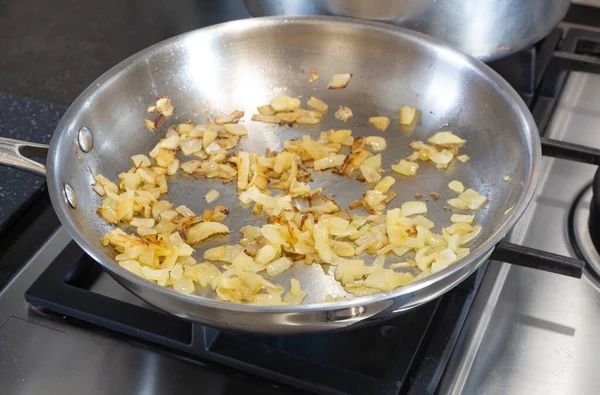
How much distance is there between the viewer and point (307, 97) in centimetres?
90

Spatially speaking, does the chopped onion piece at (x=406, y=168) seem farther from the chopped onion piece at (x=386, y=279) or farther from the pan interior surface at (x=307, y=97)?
the chopped onion piece at (x=386, y=279)

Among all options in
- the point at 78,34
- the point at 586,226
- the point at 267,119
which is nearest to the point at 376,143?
the point at 267,119

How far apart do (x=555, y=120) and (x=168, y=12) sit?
0.60 m

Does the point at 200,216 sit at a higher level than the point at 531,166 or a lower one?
lower

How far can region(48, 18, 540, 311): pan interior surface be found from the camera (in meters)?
0.75

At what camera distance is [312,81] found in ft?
2.97

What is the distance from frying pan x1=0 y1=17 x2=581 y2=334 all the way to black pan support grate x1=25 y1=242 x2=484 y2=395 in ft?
0.16

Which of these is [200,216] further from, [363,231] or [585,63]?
[585,63]

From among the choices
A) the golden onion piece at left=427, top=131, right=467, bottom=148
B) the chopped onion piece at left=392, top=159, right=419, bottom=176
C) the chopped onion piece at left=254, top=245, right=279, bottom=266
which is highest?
the golden onion piece at left=427, top=131, right=467, bottom=148

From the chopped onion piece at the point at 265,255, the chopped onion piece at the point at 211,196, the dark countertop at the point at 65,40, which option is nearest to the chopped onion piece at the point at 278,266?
the chopped onion piece at the point at 265,255

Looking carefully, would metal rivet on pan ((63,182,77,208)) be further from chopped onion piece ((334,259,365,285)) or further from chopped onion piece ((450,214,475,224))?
chopped onion piece ((450,214,475,224))

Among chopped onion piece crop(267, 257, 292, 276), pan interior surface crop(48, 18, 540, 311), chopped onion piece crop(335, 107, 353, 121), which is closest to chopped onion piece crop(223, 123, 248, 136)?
pan interior surface crop(48, 18, 540, 311)

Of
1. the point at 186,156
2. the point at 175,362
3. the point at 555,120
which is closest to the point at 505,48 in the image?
the point at 555,120

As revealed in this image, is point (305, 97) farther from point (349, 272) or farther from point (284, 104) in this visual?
point (349, 272)
